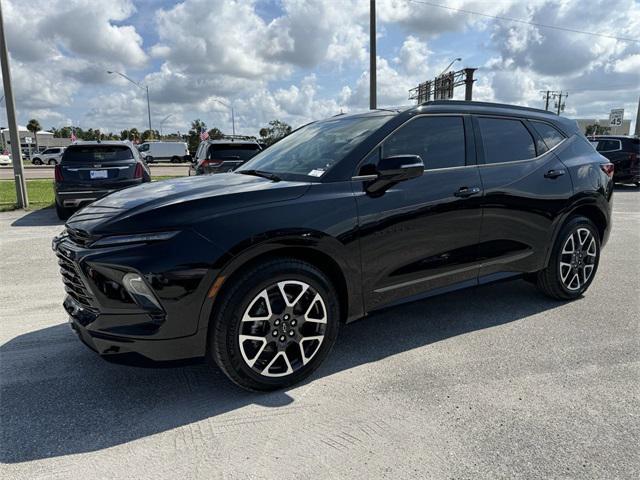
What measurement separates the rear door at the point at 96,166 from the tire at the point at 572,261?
25.6 feet

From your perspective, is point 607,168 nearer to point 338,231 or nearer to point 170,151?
point 338,231

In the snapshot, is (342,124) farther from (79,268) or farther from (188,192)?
(79,268)

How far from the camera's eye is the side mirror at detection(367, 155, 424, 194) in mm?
3023

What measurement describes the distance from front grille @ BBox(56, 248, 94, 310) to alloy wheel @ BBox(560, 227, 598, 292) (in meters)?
3.96

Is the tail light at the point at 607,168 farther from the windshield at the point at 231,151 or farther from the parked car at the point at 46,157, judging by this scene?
the parked car at the point at 46,157

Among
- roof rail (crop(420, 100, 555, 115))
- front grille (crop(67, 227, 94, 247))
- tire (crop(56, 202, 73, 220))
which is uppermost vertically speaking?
roof rail (crop(420, 100, 555, 115))

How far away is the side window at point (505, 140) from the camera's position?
387cm

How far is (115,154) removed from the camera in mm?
9391

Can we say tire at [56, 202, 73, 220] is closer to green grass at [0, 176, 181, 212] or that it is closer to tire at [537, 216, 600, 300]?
green grass at [0, 176, 181, 212]

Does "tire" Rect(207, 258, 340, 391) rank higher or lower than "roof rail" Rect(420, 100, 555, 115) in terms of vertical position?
lower

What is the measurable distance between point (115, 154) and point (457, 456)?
29.6 feet

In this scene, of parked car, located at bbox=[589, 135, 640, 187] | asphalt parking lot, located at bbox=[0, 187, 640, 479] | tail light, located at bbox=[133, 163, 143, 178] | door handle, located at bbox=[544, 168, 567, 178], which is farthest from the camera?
parked car, located at bbox=[589, 135, 640, 187]

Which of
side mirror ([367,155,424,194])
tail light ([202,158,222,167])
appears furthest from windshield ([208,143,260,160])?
side mirror ([367,155,424,194])

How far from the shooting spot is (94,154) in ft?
30.5
